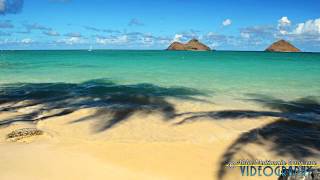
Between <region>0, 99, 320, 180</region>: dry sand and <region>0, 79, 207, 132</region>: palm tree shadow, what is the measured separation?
693 mm

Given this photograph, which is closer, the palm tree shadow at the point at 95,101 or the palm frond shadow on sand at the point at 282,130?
the palm frond shadow on sand at the point at 282,130

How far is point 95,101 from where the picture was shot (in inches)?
583

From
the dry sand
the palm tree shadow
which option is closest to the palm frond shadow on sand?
the dry sand

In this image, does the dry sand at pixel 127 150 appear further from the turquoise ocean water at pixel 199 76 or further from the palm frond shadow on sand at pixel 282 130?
the turquoise ocean water at pixel 199 76

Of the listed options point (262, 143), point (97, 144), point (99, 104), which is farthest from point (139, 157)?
point (99, 104)

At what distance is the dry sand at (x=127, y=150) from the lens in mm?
6863

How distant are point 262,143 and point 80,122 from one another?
247 inches

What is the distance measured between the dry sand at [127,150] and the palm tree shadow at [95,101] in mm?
693

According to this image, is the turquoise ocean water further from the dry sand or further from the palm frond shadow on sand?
the dry sand

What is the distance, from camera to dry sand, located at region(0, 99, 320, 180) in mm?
6863

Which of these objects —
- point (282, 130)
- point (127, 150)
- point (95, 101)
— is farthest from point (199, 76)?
point (127, 150)

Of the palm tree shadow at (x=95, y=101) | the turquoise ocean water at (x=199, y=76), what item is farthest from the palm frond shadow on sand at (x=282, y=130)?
the turquoise ocean water at (x=199, y=76)

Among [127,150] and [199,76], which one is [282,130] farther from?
[199,76]

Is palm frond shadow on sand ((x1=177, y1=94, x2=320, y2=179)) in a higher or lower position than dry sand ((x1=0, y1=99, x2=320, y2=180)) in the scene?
higher
